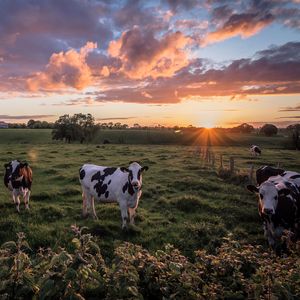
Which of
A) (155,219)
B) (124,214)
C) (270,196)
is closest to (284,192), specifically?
(270,196)

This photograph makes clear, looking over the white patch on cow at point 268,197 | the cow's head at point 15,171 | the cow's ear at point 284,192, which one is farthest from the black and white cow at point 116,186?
the cow's ear at point 284,192

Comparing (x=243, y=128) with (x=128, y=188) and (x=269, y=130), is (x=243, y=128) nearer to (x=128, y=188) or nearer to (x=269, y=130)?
(x=269, y=130)

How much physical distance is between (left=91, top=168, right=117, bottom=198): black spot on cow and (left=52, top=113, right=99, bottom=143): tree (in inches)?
2619

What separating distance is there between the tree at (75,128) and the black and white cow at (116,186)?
65.7 meters

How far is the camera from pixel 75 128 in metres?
77.2

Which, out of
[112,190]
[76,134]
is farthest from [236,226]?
[76,134]

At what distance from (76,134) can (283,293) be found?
249 ft

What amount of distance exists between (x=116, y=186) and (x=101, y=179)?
84 cm

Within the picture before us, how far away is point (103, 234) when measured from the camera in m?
10.7

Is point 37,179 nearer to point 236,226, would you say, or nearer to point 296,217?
point 236,226

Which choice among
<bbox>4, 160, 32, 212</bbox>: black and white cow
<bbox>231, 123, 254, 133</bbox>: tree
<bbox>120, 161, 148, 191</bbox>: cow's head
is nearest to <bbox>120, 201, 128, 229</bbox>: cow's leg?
<bbox>120, 161, 148, 191</bbox>: cow's head

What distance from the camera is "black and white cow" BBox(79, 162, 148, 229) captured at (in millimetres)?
11477

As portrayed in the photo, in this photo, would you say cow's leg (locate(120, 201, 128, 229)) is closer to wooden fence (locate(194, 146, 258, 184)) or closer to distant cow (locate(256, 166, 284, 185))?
distant cow (locate(256, 166, 284, 185))

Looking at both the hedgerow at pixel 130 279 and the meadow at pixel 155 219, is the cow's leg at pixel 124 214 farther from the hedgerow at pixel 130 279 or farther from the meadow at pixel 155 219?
the hedgerow at pixel 130 279
